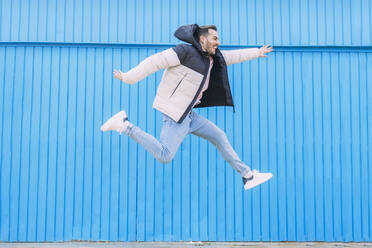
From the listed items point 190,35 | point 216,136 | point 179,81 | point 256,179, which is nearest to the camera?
point 190,35

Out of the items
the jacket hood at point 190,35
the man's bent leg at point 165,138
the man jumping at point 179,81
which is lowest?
the man's bent leg at point 165,138

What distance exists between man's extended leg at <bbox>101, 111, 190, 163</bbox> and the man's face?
2.29 ft

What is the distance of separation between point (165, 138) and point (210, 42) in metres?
0.98

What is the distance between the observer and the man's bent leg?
3.09m

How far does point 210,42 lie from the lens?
3193 millimetres

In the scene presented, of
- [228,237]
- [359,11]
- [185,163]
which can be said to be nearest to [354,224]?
[228,237]

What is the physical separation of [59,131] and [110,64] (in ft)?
3.97

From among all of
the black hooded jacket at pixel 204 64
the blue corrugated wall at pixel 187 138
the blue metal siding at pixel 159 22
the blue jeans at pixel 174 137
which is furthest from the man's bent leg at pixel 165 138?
the blue metal siding at pixel 159 22

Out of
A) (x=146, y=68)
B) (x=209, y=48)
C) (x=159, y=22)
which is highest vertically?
(x=159, y=22)

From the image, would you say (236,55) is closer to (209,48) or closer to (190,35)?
(209,48)

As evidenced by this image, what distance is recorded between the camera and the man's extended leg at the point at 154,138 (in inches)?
122

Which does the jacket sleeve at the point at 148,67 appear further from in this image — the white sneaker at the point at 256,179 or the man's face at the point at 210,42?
the white sneaker at the point at 256,179

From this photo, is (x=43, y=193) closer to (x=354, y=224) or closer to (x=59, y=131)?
(x=59, y=131)

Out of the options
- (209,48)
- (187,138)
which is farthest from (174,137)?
(187,138)
